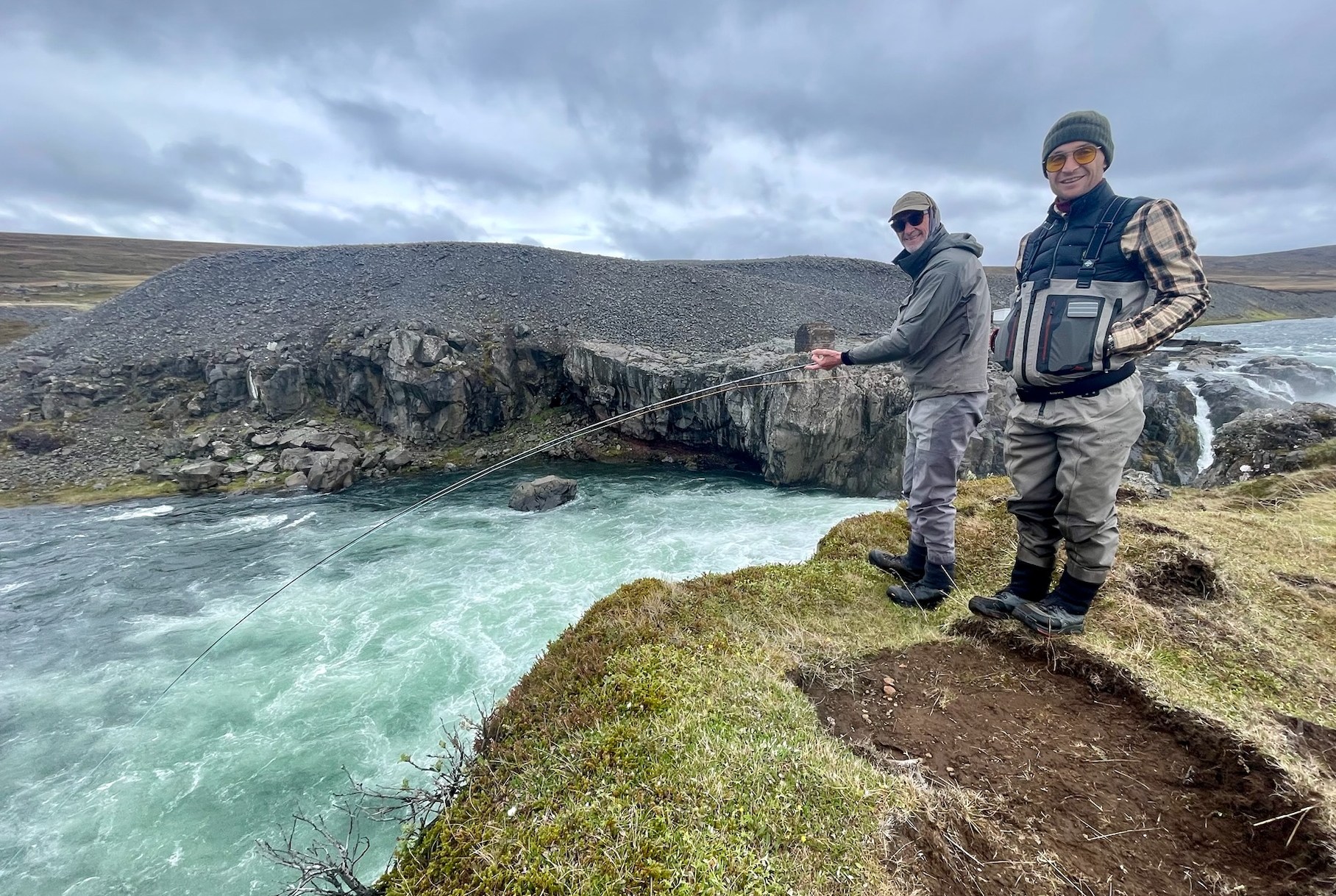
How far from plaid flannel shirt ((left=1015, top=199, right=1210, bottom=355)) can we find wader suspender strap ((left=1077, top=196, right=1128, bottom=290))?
10 cm

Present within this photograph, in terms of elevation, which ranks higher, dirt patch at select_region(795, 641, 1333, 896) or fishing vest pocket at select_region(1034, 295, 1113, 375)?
fishing vest pocket at select_region(1034, 295, 1113, 375)

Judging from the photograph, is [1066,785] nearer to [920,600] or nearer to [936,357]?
[920,600]

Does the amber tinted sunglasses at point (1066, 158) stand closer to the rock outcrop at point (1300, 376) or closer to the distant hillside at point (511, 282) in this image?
the distant hillside at point (511, 282)

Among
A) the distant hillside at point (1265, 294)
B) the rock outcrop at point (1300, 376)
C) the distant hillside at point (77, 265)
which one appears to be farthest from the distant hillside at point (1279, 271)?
the distant hillside at point (77, 265)

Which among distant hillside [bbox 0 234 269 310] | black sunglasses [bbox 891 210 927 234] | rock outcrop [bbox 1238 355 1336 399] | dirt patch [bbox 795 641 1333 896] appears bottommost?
rock outcrop [bbox 1238 355 1336 399]

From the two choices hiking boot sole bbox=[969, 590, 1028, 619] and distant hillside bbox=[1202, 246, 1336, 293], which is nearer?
hiking boot sole bbox=[969, 590, 1028, 619]

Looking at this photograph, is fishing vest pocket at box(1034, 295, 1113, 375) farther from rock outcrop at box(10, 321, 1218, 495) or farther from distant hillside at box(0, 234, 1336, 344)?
distant hillside at box(0, 234, 1336, 344)

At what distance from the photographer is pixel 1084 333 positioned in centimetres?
314

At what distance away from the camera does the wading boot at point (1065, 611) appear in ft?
12.1

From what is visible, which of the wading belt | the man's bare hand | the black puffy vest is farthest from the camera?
the man's bare hand

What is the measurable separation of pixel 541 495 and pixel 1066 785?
15.4 meters

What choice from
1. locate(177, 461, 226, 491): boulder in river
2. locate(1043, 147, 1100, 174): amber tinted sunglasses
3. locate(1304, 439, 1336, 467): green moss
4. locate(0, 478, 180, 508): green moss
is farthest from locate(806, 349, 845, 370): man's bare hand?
locate(0, 478, 180, 508): green moss

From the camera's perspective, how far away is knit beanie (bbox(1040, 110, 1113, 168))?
313 cm

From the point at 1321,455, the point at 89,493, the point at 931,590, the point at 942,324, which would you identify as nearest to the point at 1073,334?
the point at 942,324
